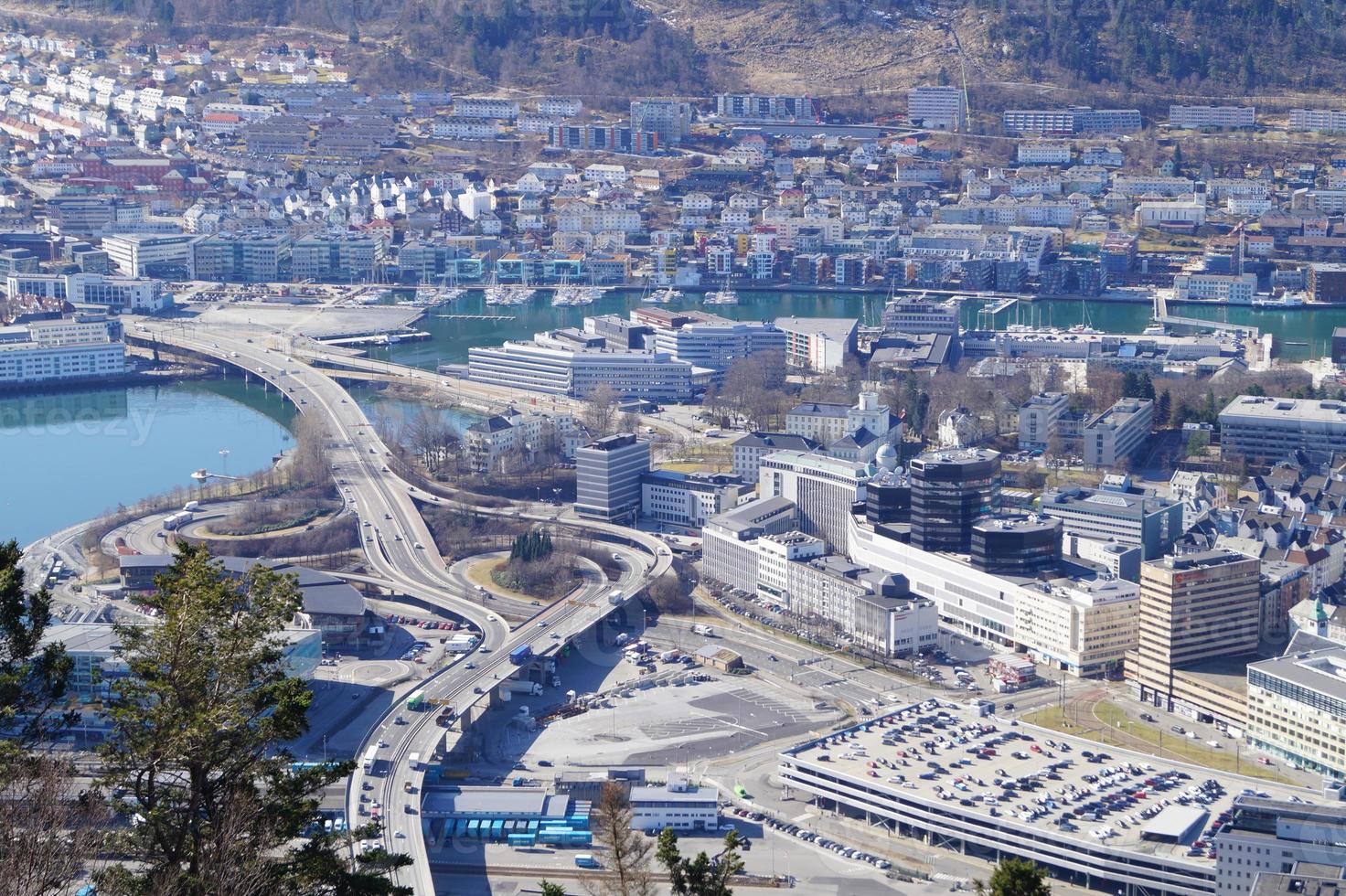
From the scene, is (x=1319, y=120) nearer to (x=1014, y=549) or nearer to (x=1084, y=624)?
(x=1014, y=549)

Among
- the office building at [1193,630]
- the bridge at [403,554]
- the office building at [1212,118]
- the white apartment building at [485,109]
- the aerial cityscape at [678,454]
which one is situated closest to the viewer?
the aerial cityscape at [678,454]

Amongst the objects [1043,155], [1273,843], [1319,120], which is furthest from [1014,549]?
[1319,120]

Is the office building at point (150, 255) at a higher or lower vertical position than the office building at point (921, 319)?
higher

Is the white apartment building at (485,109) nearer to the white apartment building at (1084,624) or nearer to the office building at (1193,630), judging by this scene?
the white apartment building at (1084,624)

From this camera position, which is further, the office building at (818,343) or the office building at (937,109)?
the office building at (937,109)

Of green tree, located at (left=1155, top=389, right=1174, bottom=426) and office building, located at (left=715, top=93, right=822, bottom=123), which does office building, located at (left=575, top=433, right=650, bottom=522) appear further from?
office building, located at (left=715, top=93, right=822, bottom=123)

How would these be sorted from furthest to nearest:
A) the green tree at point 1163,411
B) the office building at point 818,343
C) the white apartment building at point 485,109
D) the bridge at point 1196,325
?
the white apartment building at point 485,109, the bridge at point 1196,325, the office building at point 818,343, the green tree at point 1163,411

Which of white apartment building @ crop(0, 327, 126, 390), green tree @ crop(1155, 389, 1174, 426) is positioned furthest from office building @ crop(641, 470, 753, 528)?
white apartment building @ crop(0, 327, 126, 390)

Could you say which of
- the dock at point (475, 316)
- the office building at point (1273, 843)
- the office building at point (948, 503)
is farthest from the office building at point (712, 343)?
the office building at point (1273, 843)
